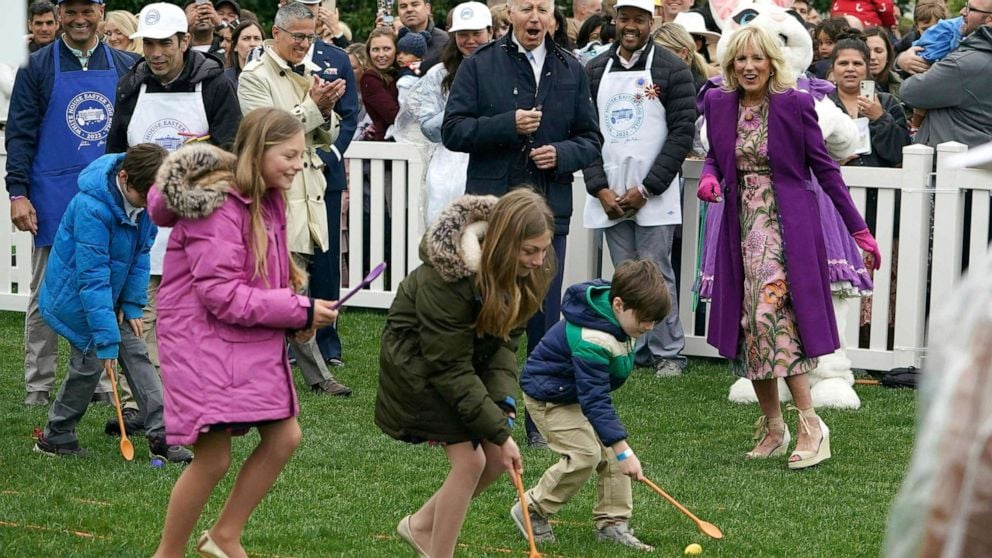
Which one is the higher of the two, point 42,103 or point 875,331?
point 42,103

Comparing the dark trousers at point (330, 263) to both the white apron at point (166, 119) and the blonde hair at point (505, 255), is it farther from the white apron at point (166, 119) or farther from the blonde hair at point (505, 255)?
the blonde hair at point (505, 255)

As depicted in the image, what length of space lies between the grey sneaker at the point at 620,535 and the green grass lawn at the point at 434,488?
0.07 m

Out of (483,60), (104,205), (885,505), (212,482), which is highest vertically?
(483,60)

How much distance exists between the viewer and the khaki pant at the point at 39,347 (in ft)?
28.0

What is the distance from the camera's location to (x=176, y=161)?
202 inches

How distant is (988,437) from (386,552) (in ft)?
13.4

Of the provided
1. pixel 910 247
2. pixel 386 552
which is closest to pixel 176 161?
pixel 386 552

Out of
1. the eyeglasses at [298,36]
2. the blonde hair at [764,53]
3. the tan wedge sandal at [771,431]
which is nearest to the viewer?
the blonde hair at [764,53]

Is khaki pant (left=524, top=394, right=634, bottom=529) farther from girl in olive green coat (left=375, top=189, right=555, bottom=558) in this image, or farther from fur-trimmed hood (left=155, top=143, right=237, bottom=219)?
fur-trimmed hood (left=155, top=143, right=237, bottom=219)

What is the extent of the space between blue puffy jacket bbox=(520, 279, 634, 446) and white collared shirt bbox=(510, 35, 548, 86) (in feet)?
7.11

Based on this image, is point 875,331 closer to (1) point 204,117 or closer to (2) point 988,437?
(1) point 204,117

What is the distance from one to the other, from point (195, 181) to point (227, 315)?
1.54 ft

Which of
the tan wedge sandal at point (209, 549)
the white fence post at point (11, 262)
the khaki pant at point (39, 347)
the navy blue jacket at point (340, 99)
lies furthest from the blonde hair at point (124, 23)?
the tan wedge sandal at point (209, 549)

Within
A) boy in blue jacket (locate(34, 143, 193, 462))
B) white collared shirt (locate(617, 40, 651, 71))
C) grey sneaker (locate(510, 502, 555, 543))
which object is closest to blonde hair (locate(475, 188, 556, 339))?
grey sneaker (locate(510, 502, 555, 543))
